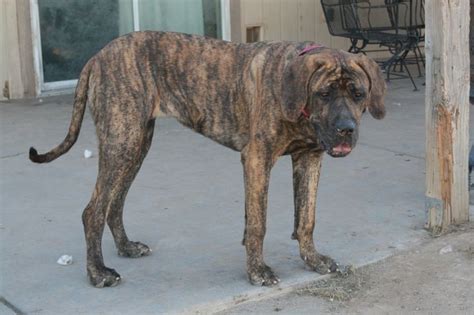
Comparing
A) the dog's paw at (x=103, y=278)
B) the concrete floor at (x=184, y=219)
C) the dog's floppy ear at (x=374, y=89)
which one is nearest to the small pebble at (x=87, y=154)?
the concrete floor at (x=184, y=219)

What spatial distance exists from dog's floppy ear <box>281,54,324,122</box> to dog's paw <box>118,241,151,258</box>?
127cm

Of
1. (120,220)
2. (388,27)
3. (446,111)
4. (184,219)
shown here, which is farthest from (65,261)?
(388,27)

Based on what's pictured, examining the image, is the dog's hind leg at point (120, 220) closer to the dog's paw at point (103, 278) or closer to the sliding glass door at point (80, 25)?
the dog's paw at point (103, 278)

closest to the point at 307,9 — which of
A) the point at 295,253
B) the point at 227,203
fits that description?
the point at 227,203

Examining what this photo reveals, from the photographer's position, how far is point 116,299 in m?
4.31

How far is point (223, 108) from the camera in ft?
15.0

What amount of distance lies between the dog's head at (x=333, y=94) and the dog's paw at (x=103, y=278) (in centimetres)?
121

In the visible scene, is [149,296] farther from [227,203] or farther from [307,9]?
[307,9]

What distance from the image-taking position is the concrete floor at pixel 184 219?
173 inches

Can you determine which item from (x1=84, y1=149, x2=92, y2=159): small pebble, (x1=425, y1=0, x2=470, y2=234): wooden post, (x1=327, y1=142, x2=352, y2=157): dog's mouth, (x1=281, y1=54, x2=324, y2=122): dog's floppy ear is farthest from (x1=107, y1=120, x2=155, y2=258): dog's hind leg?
(x1=84, y1=149, x2=92, y2=159): small pebble

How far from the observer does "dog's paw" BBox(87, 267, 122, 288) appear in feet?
14.6

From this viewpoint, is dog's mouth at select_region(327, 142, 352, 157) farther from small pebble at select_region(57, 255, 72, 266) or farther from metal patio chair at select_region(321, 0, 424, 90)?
metal patio chair at select_region(321, 0, 424, 90)

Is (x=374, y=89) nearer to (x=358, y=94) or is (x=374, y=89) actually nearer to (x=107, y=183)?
(x=358, y=94)

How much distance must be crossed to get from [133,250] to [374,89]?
1.65m
